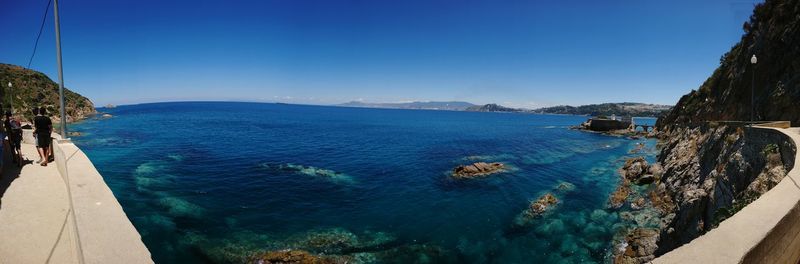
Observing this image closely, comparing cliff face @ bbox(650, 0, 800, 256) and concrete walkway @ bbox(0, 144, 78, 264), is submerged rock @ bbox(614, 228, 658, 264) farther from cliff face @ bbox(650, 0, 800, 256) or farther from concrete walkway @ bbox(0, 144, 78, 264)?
concrete walkway @ bbox(0, 144, 78, 264)

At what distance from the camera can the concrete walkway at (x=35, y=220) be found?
513 cm

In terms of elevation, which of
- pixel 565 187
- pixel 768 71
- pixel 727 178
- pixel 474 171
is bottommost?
pixel 565 187

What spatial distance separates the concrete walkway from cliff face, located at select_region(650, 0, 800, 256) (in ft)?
49.8

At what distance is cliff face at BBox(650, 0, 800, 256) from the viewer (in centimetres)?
1284

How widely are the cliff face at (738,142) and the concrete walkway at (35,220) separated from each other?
49.8 ft

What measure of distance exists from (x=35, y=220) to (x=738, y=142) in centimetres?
2551

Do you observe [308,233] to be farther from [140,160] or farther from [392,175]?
[140,160]

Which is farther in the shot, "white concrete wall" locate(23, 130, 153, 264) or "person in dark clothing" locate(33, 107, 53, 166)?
"person in dark clothing" locate(33, 107, 53, 166)

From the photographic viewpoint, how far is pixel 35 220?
629 centimetres

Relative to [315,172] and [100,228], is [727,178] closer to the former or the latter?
[100,228]

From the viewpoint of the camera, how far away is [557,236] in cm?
1855

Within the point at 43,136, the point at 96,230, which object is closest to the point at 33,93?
the point at 43,136

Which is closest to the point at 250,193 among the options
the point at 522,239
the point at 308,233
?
the point at 308,233

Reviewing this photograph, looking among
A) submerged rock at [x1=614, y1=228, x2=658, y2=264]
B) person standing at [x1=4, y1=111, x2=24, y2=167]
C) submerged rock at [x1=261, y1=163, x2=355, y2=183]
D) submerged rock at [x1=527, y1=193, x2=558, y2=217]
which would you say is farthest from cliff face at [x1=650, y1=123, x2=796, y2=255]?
submerged rock at [x1=261, y1=163, x2=355, y2=183]
